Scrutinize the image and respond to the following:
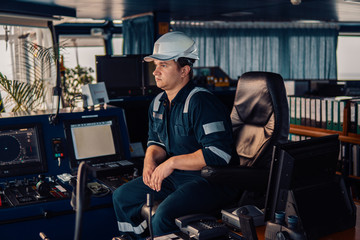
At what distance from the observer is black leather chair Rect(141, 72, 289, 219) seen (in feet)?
7.02

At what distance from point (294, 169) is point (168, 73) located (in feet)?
3.25

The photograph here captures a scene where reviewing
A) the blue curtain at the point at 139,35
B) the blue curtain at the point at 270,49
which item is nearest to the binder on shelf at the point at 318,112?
the blue curtain at the point at 139,35

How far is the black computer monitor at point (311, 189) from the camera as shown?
154 centimetres

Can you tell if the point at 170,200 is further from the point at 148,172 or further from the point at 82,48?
the point at 82,48

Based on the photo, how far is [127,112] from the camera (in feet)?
11.5

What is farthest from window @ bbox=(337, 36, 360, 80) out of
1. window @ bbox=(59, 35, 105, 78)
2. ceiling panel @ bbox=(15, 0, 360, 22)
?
window @ bbox=(59, 35, 105, 78)

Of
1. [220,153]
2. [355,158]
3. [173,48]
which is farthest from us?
[355,158]

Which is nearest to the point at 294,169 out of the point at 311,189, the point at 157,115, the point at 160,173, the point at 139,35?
the point at 311,189

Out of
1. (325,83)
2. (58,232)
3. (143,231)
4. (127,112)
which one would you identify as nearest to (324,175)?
(143,231)

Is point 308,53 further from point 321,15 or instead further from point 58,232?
point 58,232

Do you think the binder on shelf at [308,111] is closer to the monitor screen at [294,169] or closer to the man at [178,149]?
the man at [178,149]

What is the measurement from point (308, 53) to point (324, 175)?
909 cm

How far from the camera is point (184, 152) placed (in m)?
2.30

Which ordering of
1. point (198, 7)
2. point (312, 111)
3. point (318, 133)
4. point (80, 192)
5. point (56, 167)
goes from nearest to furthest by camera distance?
1. point (80, 192)
2. point (56, 167)
3. point (318, 133)
4. point (312, 111)
5. point (198, 7)
